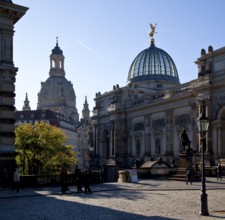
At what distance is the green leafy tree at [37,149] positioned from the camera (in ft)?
161

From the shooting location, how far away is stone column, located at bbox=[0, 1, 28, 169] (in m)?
24.9

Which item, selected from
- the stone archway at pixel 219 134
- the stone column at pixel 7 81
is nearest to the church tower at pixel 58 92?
the stone archway at pixel 219 134

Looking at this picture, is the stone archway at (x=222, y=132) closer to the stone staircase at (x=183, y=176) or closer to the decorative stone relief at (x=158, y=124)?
the stone staircase at (x=183, y=176)

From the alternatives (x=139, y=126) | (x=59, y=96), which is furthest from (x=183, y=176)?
(x=59, y=96)

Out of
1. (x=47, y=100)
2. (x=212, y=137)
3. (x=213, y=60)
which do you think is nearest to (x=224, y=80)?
(x=213, y=60)

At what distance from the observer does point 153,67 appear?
264 feet

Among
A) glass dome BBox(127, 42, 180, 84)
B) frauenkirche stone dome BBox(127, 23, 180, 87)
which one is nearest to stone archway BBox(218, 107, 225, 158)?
frauenkirche stone dome BBox(127, 23, 180, 87)

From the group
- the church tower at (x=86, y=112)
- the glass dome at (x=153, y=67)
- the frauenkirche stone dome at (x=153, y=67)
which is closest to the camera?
the frauenkirche stone dome at (x=153, y=67)

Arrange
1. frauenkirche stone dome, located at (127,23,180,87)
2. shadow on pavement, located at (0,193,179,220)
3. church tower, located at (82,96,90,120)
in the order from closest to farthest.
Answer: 1. shadow on pavement, located at (0,193,179,220)
2. frauenkirche stone dome, located at (127,23,180,87)
3. church tower, located at (82,96,90,120)

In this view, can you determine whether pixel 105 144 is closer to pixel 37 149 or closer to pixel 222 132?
pixel 37 149

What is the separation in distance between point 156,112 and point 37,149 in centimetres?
1957

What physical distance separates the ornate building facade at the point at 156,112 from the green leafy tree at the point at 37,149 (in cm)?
709

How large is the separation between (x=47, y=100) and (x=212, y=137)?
113 metres

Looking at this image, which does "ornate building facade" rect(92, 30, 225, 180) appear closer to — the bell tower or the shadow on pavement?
the shadow on pavement
